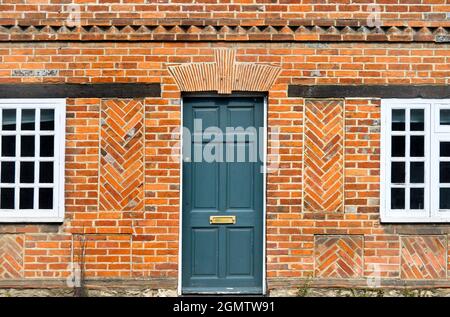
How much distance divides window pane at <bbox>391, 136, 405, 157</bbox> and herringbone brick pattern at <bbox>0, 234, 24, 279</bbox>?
187 inches

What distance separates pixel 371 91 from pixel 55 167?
4.03 meters

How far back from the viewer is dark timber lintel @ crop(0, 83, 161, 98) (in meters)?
11.9

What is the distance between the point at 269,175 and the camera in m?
11.9

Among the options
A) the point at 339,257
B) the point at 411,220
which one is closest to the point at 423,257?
the point at 411,220

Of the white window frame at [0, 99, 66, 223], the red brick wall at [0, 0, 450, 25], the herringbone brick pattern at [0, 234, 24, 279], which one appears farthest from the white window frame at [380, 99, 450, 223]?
the herringbone brick pattern at [0, 234, 24, 279]

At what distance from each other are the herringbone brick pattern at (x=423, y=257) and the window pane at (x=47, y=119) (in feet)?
15.0

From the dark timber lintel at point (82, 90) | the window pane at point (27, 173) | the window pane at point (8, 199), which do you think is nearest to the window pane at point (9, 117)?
the dark timber lintel at point (82, 90)

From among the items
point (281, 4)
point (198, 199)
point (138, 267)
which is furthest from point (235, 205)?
point (281, 4)

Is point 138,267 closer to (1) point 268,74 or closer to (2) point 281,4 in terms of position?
(1) point 268,74

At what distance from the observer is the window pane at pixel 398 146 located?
469 inches

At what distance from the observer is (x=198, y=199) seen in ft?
39.4

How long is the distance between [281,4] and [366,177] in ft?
7.85

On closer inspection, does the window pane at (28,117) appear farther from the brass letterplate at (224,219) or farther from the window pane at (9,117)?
the brass letterplate at (224,219)

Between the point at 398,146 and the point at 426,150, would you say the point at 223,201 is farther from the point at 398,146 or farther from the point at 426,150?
the point at 426,150
